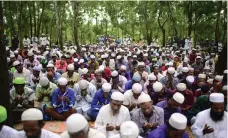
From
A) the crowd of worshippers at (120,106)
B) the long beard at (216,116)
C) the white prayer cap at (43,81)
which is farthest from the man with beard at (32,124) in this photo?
the white prayer cap at (43,81)

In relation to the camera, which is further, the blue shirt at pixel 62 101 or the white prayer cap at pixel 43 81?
the white prayer cap at pixel 43 81

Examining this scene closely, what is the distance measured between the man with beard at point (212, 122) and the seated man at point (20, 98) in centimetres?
374

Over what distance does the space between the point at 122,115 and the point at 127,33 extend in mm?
36042

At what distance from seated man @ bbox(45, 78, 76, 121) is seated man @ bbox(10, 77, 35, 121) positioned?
475mm

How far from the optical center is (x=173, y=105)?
5.34 meters

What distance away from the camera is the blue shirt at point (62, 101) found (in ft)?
23.3

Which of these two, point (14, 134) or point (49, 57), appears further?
point (49, 57)

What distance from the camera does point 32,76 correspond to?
9016 millimetres

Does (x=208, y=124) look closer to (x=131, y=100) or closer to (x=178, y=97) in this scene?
(x=178, y=97)

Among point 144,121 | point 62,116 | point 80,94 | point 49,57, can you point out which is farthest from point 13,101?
point 49,57

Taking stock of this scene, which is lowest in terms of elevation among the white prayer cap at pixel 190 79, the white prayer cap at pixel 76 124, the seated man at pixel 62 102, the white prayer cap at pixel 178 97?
the seated man at pixel 62 102

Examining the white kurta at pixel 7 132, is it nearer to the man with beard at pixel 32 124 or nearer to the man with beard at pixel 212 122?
the man with beard at pixel 32 124

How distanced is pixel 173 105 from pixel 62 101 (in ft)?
9.04

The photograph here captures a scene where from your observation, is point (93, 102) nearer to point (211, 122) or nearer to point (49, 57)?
point (211, 122)
